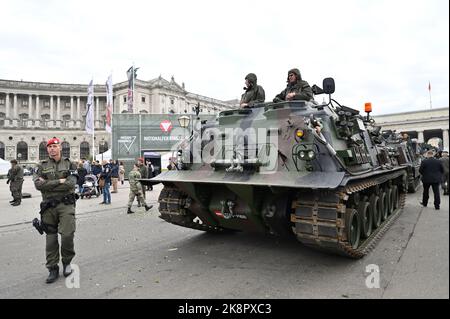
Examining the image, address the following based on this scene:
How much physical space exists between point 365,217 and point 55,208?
4898 mm

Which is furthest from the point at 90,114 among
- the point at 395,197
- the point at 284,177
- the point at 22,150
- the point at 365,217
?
the point at 22,150

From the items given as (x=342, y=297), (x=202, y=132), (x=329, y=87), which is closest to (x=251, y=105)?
(x=202, y=132)

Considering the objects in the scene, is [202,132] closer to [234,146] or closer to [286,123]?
[234,146]

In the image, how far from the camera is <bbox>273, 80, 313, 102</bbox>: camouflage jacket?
253 inches

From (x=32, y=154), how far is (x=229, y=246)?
70.8 m

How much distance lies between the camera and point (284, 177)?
4.78m

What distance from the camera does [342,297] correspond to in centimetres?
387

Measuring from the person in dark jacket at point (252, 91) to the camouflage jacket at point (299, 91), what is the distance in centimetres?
38

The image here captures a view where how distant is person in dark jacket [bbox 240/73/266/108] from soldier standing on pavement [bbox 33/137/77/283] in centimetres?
389

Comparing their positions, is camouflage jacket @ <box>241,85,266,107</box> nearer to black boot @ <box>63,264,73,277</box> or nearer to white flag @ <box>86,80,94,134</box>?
black boot @ <box>63,264,73,277</box>

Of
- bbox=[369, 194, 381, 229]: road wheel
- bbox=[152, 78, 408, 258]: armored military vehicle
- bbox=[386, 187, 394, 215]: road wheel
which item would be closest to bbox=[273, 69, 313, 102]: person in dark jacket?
bbox=[152, 78, 408, 258]: armored military vehicle

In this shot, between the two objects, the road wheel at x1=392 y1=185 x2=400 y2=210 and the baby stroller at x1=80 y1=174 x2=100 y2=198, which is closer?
the road wheel at x1=392 y1=185 x2=400 y2=210

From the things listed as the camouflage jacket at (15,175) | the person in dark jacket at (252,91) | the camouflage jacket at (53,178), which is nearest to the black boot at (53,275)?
the camouflage jacket at (53,178)

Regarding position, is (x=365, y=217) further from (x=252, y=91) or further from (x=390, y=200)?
(x=252, y=91)
